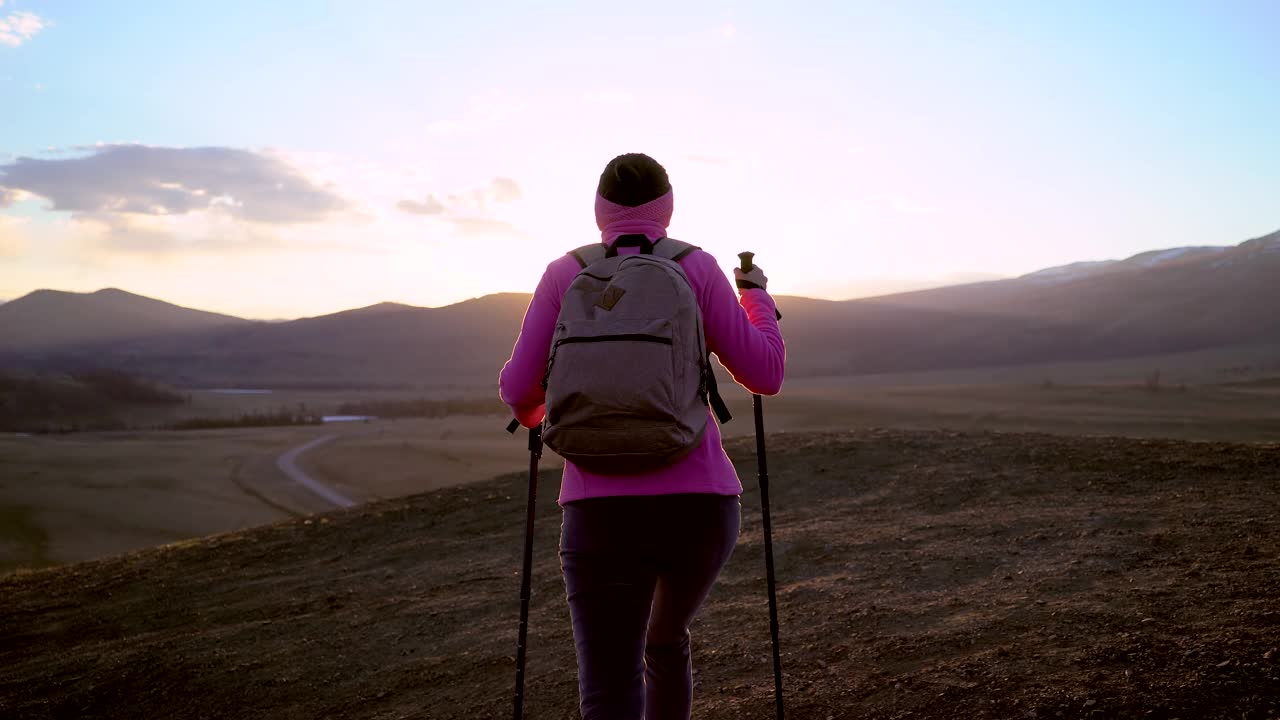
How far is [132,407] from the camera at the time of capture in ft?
211

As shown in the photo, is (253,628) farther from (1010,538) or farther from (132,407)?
(132,407)

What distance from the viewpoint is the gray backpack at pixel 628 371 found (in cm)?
241

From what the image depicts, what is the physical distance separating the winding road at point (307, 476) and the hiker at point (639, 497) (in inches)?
738

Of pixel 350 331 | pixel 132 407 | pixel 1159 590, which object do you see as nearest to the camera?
pixel 1159 590

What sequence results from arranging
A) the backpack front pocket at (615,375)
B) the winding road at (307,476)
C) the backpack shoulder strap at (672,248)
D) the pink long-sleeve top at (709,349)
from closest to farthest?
the backpack front pocket at (615,375) → the pink long-sleeve top at (709,349) → the backpack shoulder strap at (672,248) → the winding road at (307,476)

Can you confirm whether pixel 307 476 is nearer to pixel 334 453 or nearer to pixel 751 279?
pixel 334 453

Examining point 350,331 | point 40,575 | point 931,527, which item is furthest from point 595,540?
point 350,331

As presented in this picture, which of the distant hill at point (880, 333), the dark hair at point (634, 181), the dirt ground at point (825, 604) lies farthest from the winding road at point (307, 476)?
the distant hill at point (880, 333)

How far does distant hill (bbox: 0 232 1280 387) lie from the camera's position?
83.4m

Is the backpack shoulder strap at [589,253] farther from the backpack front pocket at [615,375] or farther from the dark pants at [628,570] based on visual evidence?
the dark pants at [628,570]

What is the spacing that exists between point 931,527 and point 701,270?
5.45m

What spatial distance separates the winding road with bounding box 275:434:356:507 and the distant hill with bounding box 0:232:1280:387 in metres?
52.6

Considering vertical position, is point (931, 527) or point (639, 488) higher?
point (639, 488)

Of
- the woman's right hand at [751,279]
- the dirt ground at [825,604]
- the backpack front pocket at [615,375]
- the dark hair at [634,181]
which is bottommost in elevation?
the dirt ground at [825,604]
